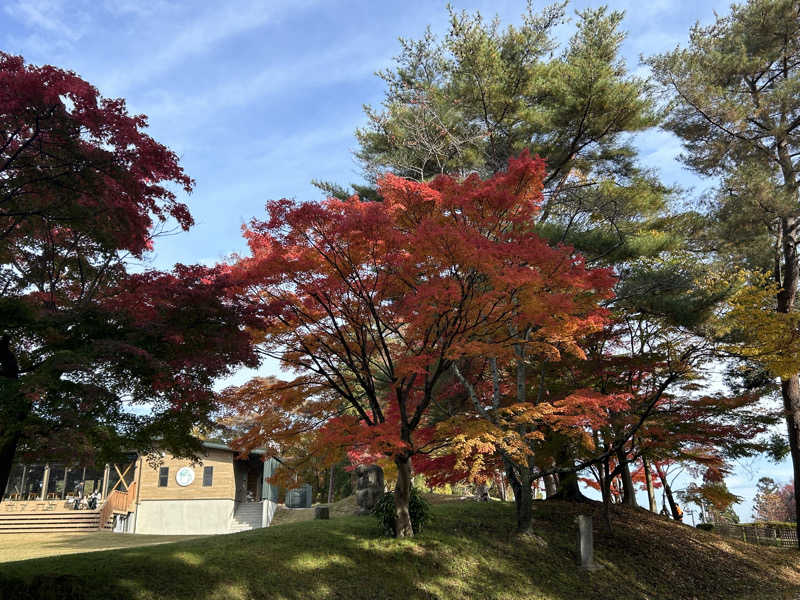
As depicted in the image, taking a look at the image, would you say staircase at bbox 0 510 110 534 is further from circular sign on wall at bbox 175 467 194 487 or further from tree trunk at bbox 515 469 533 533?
tree trunk at bbox 515 469 533 533

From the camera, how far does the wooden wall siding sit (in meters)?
23.8

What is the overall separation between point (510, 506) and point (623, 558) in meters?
3.90

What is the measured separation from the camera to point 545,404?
12.1m

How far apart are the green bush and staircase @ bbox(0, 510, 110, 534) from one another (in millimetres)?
16133

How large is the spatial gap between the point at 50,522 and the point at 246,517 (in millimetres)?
7773

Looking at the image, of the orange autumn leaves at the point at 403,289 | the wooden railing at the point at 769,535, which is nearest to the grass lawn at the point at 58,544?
the orange autumn leaves at the point at 403,289

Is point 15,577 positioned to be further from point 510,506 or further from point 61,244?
point 510,506

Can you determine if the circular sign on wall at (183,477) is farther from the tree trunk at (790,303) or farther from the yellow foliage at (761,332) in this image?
the tree trunk at (790,303)

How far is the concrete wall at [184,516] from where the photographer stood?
76.4 ft

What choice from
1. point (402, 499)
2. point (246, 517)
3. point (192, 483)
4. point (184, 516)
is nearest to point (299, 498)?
point (246, 517)

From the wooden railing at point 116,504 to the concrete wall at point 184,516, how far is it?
456mm

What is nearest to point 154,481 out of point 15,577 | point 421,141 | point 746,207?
point 15,577

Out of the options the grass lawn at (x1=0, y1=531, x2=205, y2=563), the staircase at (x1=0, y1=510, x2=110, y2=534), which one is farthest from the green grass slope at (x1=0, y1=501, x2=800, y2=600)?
the staircase at (x1=0, y1=510, x2=110, y2=534)

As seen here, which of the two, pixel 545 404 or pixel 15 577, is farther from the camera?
pixel 545 404
